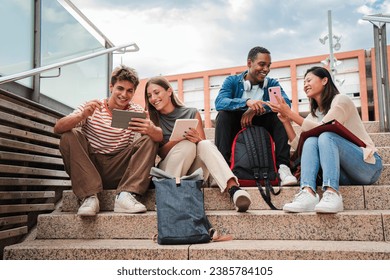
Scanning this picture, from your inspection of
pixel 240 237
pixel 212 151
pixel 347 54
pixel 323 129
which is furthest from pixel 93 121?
pixel 347 54

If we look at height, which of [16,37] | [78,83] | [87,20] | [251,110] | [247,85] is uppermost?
[87,20]

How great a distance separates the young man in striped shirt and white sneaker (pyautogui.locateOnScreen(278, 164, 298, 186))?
2.92 ft

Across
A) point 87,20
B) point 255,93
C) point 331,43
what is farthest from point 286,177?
point 331,43

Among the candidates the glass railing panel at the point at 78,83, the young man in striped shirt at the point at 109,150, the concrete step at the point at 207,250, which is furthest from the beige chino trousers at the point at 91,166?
the glass railing panel at the point at 78,83

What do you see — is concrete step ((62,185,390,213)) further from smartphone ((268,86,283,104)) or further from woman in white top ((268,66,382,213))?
smartphone ((268,86,283,104))

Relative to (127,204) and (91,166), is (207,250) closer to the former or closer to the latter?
(127,204)

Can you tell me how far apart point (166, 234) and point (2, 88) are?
1607 millimetres

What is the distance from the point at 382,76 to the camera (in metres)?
4.25

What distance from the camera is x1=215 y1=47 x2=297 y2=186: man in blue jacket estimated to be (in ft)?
9.60

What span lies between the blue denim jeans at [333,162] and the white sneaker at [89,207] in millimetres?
1302

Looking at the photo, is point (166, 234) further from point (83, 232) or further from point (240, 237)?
point (83, 232)

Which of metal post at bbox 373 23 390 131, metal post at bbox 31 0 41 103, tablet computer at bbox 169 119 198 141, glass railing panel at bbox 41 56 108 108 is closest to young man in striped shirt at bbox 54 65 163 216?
tablet computer at bbox 169 119 198 141

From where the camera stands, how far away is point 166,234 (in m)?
2.12

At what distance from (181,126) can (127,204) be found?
0.61 m
